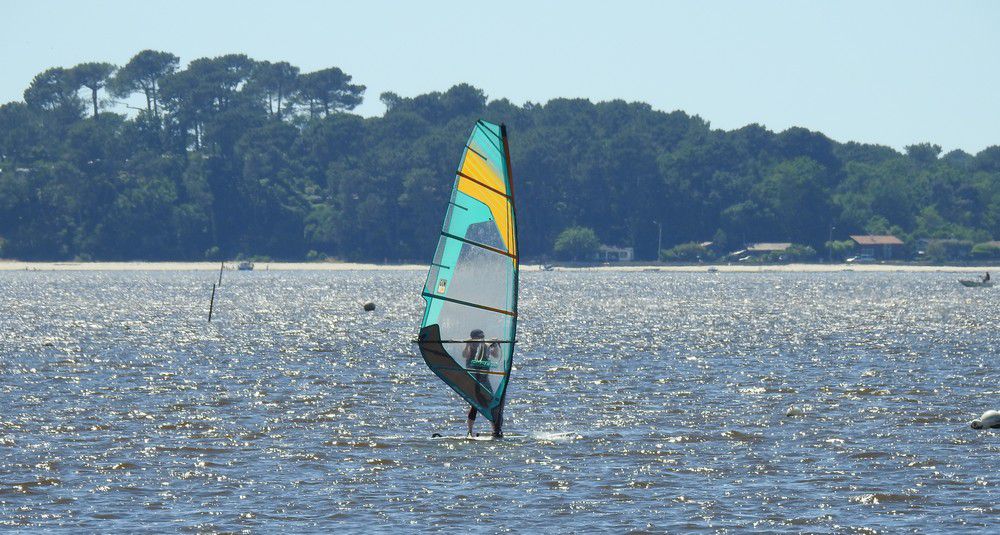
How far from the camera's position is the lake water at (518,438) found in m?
21.7

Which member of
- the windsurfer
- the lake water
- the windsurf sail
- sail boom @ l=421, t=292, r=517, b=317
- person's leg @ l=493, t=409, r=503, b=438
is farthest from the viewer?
person's leg @ l=493, t=409, r=503, b=438

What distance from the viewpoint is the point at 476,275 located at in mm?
26812

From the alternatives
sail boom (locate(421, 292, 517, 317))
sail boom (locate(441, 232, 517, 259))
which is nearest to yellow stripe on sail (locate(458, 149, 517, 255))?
sail boom (locate(441, 232, 517, 259))

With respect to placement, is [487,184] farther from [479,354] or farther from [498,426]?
[498,426]

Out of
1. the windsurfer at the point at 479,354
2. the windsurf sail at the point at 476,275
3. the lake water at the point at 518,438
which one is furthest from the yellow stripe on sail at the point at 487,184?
the lake water at the point at 518,438

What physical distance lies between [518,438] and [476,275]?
12.6 feet

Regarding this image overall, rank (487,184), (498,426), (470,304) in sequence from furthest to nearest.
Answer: (498,426) → (470,304) → (487,184)

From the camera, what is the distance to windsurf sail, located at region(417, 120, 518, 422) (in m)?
26.4

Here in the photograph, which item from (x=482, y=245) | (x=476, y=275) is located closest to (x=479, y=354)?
(x=476, y=275)

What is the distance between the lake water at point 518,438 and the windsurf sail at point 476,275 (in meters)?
1.67

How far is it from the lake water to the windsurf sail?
1666 mm

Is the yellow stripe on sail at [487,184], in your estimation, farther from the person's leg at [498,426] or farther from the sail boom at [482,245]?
the person's leg at [498,426]

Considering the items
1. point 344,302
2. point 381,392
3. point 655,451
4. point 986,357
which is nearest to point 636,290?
point 344,302

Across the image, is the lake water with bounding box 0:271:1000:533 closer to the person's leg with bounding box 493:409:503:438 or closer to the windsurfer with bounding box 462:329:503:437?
the person's leg with bounding box 493:409:503:438
